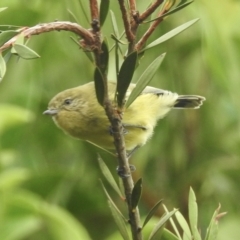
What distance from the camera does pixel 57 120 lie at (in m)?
1.89

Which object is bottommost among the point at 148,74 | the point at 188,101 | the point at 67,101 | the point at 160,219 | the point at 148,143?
the point at 148,143

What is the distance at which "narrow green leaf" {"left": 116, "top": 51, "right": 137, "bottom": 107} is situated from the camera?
69cm

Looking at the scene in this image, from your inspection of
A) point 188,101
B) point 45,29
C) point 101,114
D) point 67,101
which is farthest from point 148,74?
point 188,101

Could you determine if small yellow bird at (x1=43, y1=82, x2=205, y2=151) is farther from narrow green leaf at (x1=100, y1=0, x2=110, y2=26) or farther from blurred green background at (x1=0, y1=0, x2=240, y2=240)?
narrow green leaf at (x1=100, y1=0, x2=110, y2=26)

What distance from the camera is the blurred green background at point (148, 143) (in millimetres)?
1972

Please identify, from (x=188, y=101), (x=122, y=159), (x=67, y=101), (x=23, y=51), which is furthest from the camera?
(x=188, y=101)

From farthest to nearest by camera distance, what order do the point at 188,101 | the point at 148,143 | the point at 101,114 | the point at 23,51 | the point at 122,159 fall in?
the point at 148,143 → the point at 188,101 → the point at 101,114 → the point at 122,159 → the point at 23,51

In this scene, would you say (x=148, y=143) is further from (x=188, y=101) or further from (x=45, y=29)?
(x=45, y=29)

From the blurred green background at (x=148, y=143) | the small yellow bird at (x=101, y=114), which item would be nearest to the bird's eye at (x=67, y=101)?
the small yellow bird at (x=101, y=114)

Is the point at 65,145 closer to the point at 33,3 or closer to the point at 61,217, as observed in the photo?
the point at 33,3

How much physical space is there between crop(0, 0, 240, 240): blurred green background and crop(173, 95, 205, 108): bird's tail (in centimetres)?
8

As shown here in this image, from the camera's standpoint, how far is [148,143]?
224cm

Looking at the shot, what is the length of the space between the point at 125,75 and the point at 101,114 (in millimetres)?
1013

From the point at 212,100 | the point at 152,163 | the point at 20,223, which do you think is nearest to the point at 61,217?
the point at 20,223
